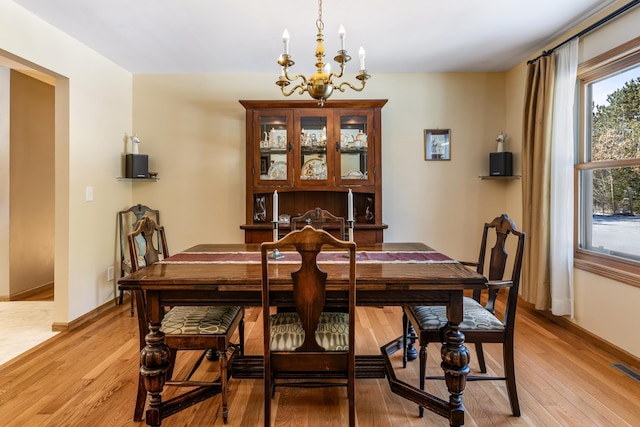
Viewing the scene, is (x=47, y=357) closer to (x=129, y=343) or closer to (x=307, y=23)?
(x=129, y=343)

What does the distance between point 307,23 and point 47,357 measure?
3002 millimetres

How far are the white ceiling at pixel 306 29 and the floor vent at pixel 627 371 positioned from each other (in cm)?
242

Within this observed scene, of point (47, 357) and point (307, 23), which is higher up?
point (307, 23)

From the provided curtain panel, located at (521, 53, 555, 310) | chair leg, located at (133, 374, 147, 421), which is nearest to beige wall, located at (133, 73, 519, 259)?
curtain panel, located at (521, 53, 555, 310)

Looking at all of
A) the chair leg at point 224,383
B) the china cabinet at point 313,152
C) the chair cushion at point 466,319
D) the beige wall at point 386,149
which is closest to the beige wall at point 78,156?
the beige wall at point 386,149

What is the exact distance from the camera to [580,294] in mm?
2674

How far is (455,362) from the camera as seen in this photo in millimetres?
1526

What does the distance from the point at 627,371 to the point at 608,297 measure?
50 cm

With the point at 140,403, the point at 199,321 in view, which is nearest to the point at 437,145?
the point at 199,321

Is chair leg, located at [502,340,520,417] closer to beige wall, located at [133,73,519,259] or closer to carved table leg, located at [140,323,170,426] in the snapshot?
carved table leg, located at [140,323,170,426]

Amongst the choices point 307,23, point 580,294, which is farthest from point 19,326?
point 580,294

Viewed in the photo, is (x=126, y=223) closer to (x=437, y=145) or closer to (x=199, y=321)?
(x=199, y=321)

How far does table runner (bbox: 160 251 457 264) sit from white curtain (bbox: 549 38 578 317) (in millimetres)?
1376

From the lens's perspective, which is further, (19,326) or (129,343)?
(19,326)
